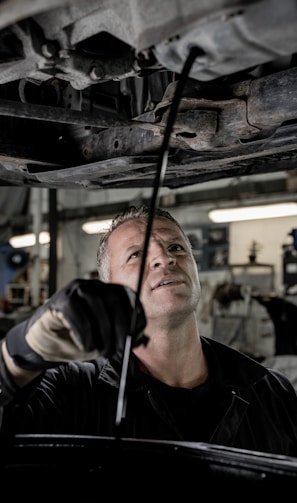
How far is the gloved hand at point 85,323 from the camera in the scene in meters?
1.04

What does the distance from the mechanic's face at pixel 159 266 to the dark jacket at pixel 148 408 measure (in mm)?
244

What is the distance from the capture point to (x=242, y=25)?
3.05 ft

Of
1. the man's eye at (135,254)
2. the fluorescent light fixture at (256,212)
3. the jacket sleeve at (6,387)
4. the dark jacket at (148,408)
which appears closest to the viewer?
the jacket sleeve at (6,387)

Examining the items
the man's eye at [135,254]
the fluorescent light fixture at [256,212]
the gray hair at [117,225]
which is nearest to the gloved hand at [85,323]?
the man's eye at [135,254]

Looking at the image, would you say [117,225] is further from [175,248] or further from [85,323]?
[85,323]

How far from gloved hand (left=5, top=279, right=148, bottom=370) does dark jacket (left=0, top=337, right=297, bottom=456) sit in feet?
1.62

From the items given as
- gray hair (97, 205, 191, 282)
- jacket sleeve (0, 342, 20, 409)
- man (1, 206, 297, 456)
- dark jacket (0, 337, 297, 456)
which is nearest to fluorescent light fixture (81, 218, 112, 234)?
gray hair (97, 205, 191, 282)

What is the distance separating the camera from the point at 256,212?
299 inches

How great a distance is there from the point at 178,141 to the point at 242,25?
962 mm

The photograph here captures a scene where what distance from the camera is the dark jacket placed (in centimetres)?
164

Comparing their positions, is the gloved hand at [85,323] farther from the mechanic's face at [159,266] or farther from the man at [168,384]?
the mechanic's face at [159,266]

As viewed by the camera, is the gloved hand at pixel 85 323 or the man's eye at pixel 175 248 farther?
the man's eye at pixel 175 248

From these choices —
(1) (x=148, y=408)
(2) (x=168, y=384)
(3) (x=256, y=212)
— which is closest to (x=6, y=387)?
(1) (x=148, y=408)

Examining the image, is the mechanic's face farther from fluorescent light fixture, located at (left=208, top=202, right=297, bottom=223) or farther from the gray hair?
fluorescent light fixture, located at (left=208, top=202, right=297, bottom=223)
